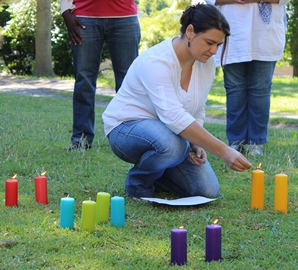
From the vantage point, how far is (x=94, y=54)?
5.83 m

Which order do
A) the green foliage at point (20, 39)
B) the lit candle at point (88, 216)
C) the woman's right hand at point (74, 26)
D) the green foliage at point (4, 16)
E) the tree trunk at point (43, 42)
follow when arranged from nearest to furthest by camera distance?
the lit candle at point (88, 216) → the woman's right hand at point (74, 26) → the tree trunk at point (43, 42) → the green foliage at point (20, 39) → the green foliage at point (4, 16)

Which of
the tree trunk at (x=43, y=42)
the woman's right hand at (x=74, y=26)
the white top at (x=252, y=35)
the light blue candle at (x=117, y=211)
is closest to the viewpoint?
the light blue candle at (x=117, y=211)

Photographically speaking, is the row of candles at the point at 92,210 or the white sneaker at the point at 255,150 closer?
the row of candles at the point at 92,210

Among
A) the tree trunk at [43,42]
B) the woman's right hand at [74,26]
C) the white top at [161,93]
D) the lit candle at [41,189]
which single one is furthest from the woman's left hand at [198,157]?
the tree trunk at [43,42]

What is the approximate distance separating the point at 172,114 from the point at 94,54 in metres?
2.11

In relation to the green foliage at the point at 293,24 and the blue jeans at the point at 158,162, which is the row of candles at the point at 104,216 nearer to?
the blue jeans at the point at 158,162

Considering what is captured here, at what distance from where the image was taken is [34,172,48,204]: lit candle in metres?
3.97

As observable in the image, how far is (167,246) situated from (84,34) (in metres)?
2.95

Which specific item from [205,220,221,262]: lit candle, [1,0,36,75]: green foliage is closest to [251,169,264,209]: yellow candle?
[205,220,221,262]: lit candle

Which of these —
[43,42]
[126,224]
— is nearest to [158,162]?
[126,224]

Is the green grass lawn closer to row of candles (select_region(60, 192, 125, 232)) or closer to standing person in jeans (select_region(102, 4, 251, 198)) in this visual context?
row of candles (select_region(60, 192, 125, 232))

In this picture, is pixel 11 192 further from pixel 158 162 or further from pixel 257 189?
pixel 257 189

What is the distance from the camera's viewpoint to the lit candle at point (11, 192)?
3.84m

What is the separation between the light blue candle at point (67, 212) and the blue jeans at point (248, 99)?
2.84 m
